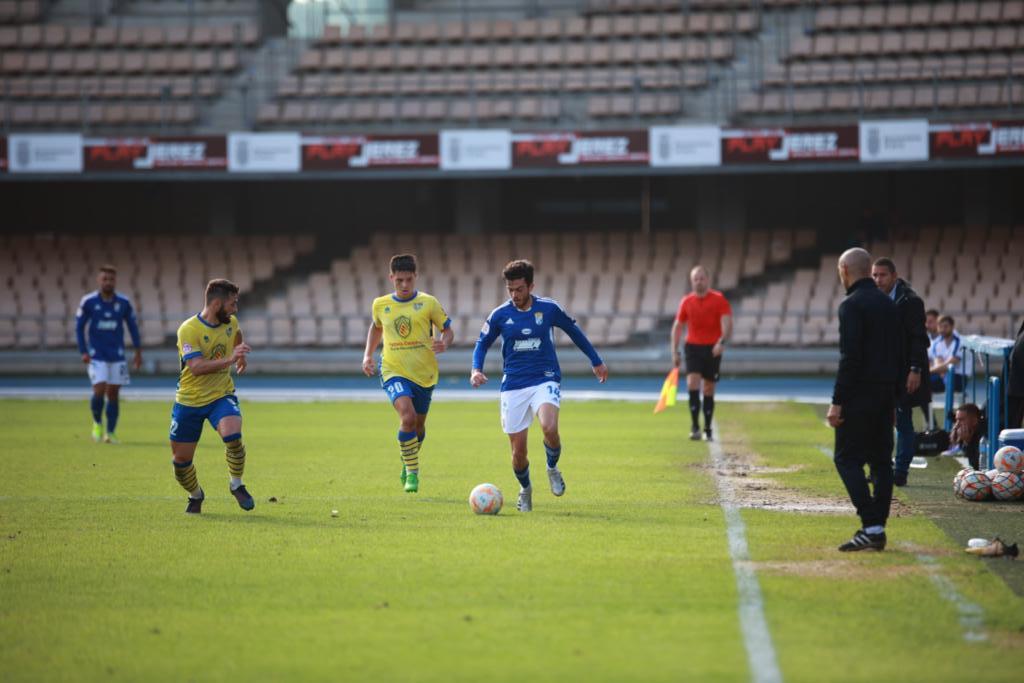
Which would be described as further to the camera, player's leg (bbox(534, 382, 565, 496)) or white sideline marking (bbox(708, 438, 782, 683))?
player's leg (bbox(534, 382, 565, 496))

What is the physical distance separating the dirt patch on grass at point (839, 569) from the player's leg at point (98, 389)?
471 inches

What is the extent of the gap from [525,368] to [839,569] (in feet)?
12.5

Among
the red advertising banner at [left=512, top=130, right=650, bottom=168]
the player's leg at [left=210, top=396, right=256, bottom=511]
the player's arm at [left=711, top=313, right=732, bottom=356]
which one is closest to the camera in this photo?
the player's leg at [left=210, top=396, right=256, bottom=511]

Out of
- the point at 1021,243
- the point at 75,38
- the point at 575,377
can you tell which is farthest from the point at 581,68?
the point at 75,38

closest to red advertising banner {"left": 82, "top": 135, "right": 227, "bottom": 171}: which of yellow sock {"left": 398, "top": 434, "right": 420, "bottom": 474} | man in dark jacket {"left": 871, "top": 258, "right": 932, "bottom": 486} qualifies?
yellow sock {"left": 398, "top": 434, "right": 420, "bottom": 474}

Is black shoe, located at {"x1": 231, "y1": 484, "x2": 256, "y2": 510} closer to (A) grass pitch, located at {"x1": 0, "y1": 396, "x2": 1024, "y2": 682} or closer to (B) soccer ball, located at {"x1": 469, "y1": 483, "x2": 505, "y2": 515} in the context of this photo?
(A) grass pitch, located at {"x1": 0, "y1": 396, "x2": 1024, "y2": 682}

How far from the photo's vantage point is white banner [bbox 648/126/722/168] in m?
32.9

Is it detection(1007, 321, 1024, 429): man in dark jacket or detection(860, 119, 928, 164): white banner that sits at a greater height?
detection(860, 119, 928, 164): white banner

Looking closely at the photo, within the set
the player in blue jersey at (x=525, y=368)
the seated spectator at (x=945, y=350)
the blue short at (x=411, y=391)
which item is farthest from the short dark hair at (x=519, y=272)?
the seated spectator at (x=945, y=350)

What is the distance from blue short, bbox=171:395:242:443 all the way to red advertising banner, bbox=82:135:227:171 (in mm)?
23766

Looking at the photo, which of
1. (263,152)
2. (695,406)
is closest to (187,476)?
(695,406)

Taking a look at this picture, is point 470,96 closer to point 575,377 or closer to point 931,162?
point 575,377

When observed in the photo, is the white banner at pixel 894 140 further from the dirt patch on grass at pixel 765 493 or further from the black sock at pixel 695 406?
the dirt patch on grass at pixel 765 493

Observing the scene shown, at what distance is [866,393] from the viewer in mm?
9156
